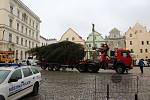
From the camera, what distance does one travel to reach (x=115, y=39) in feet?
295

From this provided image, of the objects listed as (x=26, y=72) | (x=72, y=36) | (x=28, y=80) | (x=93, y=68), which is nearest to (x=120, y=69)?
(x=93, y=68)

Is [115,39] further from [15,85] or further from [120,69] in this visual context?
[15,85]

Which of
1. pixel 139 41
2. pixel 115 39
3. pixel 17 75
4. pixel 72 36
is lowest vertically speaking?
pixel 17 75

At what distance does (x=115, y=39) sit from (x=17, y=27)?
35881mm

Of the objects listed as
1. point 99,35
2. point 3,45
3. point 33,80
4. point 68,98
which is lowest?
point 68,98

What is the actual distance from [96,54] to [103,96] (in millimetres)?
22906

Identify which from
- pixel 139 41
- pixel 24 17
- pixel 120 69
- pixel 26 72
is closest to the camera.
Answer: pixel 26 72

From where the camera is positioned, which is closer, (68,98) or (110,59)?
(68,98)

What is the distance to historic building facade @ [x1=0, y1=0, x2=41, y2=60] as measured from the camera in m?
62.6

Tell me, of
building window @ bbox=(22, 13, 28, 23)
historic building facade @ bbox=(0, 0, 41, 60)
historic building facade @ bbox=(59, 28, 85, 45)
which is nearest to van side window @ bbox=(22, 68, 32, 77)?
historic building facade @ bbox=(0, 0, 41, 60)

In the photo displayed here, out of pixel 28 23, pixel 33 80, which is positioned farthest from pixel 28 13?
pixel 33 80

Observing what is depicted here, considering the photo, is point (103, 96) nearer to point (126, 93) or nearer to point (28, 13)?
point (126, 93)

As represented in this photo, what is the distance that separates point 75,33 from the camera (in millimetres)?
89625

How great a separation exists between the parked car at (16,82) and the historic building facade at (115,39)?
252ft
